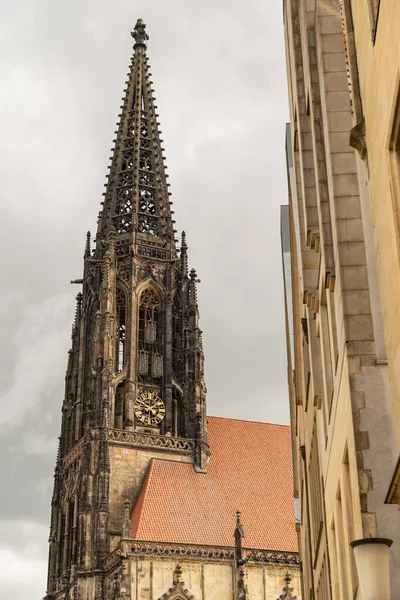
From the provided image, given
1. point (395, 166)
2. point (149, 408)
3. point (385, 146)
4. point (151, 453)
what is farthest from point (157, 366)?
point (395, 166)

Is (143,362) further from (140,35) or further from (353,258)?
(353,258)

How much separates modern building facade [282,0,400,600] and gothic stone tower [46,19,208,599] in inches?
1109

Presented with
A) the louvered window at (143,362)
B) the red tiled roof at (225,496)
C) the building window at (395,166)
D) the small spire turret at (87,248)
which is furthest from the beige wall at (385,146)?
the small spire turret at (87,248)

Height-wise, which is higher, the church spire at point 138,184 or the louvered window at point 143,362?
the church spire at point 138,184

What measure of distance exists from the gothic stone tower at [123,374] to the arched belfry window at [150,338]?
0.06m

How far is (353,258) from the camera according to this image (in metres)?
12.4

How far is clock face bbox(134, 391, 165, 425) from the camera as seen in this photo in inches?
1895

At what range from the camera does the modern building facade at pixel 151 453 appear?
42753 millimetres

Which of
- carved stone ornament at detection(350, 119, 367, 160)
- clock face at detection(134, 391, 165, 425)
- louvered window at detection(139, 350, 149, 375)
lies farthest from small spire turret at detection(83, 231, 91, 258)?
carved stone ornament at detection(350, 119, 367, 160)

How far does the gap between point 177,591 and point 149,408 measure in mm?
10234

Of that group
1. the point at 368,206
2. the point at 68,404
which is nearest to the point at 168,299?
the point at 68,404

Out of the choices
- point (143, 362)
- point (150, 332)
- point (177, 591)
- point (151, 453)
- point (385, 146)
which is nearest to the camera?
point (385, 146)

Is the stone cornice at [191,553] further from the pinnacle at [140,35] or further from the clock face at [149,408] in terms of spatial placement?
the pinnacle at [140,35]

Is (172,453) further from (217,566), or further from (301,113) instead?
(301,113)
